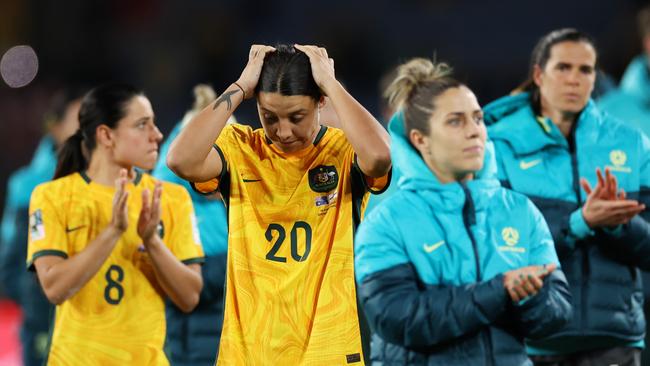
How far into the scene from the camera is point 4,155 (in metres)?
14.3

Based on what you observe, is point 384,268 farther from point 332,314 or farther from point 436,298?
point 332,314

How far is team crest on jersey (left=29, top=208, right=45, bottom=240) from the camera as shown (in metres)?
4.46

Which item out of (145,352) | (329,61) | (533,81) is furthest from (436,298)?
(533,81)

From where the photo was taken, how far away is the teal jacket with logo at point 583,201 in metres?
4.59

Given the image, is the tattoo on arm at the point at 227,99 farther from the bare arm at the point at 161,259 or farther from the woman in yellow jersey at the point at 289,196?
the bare arm at the point at 161,259

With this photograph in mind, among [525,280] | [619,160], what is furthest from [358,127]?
[619,160]

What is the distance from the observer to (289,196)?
11.5 feet

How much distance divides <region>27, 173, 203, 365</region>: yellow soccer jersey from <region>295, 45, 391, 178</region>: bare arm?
147cm

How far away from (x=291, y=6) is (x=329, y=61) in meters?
10.6

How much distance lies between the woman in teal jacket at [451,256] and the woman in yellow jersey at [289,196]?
37 cm

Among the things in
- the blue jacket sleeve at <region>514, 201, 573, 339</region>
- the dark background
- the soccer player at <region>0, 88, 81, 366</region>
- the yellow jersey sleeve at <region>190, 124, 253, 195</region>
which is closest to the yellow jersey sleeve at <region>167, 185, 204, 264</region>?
the yellow jersey sleeve at <region>190, 124, 253, 195</region>

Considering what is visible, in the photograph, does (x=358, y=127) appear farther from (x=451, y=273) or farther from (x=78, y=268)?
(x=78, y=268)

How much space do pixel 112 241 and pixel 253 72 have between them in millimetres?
1230

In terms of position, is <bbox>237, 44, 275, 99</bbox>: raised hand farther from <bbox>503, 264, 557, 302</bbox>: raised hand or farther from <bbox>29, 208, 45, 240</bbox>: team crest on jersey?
<bbox>29, 208, 45, 240</bbox>: team crest on jersey
